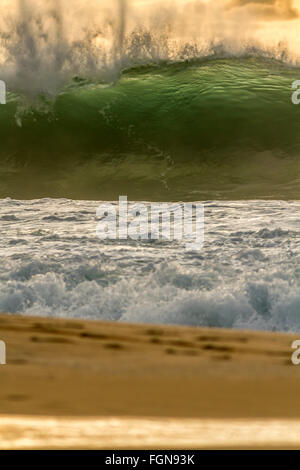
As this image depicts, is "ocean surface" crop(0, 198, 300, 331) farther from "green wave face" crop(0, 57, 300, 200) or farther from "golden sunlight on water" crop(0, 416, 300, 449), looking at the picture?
"green wave face" crop(0, 57, 300, 200)

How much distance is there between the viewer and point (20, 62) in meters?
15.7

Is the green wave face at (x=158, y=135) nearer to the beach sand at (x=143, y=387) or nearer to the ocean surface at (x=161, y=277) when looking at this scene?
the ocean surface at (x=161, y=277)

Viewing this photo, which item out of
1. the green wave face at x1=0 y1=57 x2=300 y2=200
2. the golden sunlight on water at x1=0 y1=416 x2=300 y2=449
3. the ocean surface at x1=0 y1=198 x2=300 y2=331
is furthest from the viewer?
the green wave face at x1=0 y1=57 x2=300 y2=200

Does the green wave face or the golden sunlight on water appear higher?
the green wave face

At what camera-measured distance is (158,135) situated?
50.4 feet

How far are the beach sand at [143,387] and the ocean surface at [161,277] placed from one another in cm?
243

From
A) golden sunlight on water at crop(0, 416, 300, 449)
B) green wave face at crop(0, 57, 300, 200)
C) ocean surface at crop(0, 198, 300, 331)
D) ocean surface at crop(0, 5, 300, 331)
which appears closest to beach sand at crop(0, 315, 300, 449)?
golden sunlight on water at crop(0, 416, 300, 449)

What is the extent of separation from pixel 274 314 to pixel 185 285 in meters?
0.62

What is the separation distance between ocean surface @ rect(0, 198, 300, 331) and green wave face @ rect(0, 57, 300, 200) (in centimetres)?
664

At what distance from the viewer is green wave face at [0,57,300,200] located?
1351cm

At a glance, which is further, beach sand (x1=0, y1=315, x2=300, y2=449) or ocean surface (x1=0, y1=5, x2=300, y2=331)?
ocean surface (x1=0, y1=5, x2=300, y2=331)

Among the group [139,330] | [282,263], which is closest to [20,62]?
[282,263]

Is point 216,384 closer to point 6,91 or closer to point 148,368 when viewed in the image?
point 148,368

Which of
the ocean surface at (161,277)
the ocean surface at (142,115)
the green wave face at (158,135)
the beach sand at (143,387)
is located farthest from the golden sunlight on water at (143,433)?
the green wave face at (158,135)
